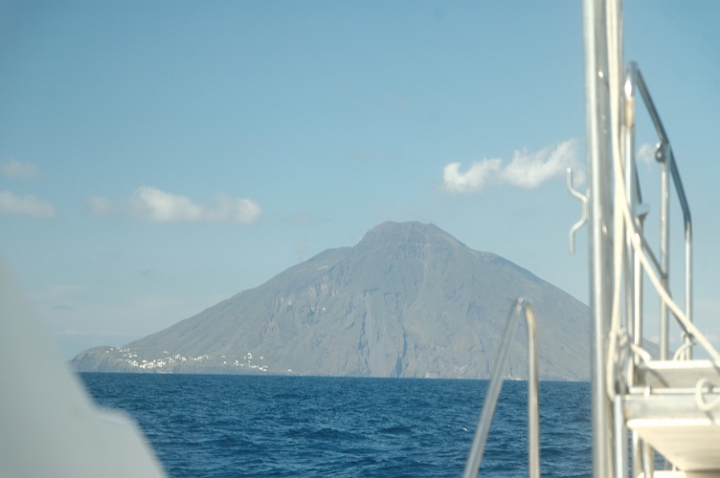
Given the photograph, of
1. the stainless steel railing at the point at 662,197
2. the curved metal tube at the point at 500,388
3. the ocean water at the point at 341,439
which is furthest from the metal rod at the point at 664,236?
the ocean water at the point at 341,439

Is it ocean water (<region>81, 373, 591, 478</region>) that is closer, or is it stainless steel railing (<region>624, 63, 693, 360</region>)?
stainless steel railing (<region>624, 63, 693, 360</region>)

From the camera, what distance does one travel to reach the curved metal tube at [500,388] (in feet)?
4.50

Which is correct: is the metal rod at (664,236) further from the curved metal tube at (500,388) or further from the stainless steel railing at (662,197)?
the curved metal tube at (500,388)

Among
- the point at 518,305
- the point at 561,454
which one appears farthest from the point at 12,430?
the point at 561,454

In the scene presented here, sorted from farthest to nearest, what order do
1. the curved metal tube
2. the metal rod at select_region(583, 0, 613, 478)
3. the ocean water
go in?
the ocean water < the curved metal tube < the metal rod at select_region(583, 0, 613, 478)

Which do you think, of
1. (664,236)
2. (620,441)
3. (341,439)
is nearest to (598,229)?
(620,441)

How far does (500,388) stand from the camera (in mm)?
1354

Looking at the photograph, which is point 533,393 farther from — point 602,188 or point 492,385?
point 602,188

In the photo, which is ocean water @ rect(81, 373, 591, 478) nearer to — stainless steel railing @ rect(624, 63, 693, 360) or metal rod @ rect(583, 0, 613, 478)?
stainless steel railing @ rect(624, 63, 693, 360)

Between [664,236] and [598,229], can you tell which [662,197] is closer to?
[664,236]

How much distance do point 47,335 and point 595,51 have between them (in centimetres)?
97

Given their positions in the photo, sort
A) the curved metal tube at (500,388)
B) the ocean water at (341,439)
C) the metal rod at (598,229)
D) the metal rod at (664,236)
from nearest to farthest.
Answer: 1. the metal rod at (598,229)
2. the curved metal tube at (500,388)
3. the metal rod at (664,236)
4. the ocean water at (341,439)

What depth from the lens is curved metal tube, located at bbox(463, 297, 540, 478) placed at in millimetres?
1370

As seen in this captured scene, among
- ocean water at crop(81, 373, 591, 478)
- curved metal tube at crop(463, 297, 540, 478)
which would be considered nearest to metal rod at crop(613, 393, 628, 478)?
curved metal tube at crop(463, 297, 540, 478)
